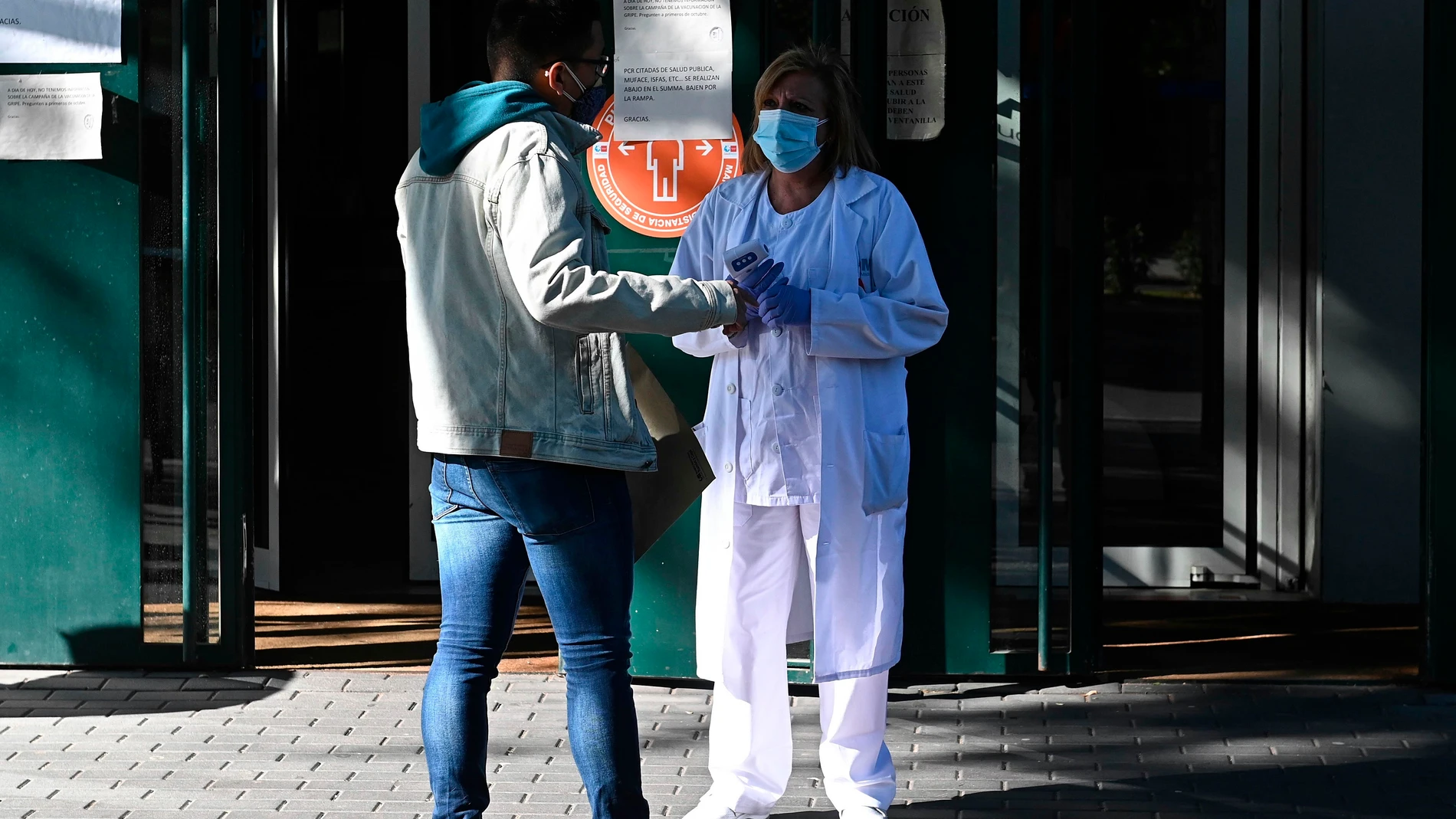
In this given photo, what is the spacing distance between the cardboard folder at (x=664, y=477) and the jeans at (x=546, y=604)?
0.30 m

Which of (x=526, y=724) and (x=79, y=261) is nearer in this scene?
(x=526, y=724)

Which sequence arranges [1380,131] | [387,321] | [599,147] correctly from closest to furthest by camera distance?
[599,147]
[1380,131]
[387,321]

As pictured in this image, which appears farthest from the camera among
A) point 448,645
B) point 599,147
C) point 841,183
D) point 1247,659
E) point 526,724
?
point 1247,659

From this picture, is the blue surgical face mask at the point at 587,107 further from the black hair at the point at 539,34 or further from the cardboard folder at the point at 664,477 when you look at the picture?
the cardboard folder at the point at 664,477

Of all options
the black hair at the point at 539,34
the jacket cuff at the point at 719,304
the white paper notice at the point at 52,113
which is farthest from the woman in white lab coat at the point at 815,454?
the white paper notice at the point at 52,113

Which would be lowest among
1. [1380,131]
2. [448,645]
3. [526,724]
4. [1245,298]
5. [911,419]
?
[526,724]

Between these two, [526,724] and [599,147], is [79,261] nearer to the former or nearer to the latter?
[599,147]

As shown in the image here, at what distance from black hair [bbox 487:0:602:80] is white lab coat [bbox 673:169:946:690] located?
2.63 feet

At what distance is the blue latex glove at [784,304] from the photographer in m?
3.82

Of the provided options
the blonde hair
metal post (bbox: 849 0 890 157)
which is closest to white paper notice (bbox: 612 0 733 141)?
metal post (bbox: 849 0 890 157)

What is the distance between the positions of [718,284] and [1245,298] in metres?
4.12

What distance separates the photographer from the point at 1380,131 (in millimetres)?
6723

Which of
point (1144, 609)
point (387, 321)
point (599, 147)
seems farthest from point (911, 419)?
point (387, 321)

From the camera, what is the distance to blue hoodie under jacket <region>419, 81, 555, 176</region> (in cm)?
336
